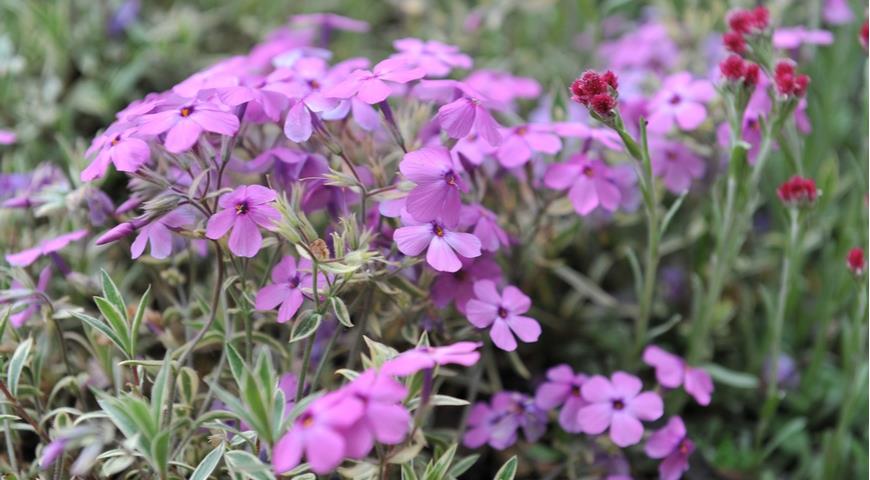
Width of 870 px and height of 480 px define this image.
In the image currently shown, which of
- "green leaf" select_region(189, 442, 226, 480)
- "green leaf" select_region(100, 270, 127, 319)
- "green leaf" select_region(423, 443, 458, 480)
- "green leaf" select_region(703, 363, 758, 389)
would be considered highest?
"green leaf" select_region(100, 270, 127, 319)

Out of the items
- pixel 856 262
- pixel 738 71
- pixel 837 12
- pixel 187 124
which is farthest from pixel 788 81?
pixel 837 12

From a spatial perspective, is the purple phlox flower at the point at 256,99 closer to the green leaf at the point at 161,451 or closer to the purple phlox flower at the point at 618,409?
the green leaf at the point at 161,451

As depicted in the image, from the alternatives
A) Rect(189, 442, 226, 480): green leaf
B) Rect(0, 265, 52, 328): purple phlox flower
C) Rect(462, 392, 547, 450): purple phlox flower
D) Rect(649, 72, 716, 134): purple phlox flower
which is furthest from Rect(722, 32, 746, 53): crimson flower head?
Rect(0, 265, 52, 328): purple phlox flower

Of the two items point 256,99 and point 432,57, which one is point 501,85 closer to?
point 432,57

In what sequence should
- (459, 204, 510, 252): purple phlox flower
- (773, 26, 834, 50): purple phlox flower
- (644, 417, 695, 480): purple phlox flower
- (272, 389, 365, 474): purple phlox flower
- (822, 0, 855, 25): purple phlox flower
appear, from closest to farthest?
1. (272, 389, 365, 474): purple phlox flower
2. (459, 204, 510, 252): purple phlox flower
3. (644, 417, 695, 480): purple phlox flower
4. (773, 26, 834, 50): purple phlox flower
5. (822, 0, 855, 25): purple phlox flower

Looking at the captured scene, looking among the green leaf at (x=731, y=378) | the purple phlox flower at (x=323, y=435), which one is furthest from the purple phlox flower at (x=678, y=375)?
the purple phlox flower at (x=323, y=435)

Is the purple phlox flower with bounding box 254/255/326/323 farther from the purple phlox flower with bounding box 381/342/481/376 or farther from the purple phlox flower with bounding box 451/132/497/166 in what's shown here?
the purple phlox flower with bounding box 451/132/497/166
